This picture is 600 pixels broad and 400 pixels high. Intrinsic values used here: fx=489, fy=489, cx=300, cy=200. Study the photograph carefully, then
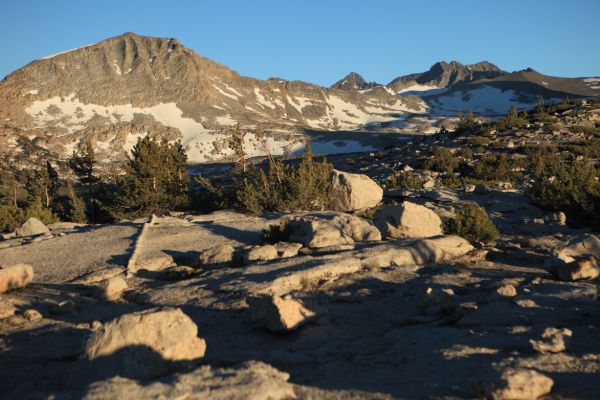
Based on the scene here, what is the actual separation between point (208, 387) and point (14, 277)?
20.4 feet

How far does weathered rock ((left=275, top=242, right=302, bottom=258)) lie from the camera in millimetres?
9680

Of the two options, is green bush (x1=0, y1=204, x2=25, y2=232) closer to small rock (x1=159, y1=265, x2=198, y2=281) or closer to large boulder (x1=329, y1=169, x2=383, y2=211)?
large boulder (x1=329, y1=169, x2=383, y2=211)

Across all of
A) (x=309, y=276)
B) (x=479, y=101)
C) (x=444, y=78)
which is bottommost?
(x=309, y=276)

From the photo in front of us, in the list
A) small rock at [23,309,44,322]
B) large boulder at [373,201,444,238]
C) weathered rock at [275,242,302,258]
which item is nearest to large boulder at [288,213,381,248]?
weathered rock at [275,242,302,258]

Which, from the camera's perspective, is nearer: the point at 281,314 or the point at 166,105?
the point at 281,314

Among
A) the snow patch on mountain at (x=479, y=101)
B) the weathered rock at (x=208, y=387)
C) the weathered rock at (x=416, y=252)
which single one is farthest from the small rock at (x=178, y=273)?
the snow patch on mountain at (x=479, y=101)

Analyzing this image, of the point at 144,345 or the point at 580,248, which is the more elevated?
the point at 144,345

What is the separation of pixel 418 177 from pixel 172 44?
9431 cm

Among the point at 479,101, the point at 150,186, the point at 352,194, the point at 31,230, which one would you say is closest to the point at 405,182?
the point at 352,194

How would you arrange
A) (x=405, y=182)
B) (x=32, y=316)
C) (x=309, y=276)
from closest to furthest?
(x=32, y=316)
(x=309, y=276)
(x=405, y=182)

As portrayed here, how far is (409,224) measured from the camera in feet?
36.8

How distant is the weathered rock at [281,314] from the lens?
578cm

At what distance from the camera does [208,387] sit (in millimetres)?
3736

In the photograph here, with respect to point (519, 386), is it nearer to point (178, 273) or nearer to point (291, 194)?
point (178, 273)
